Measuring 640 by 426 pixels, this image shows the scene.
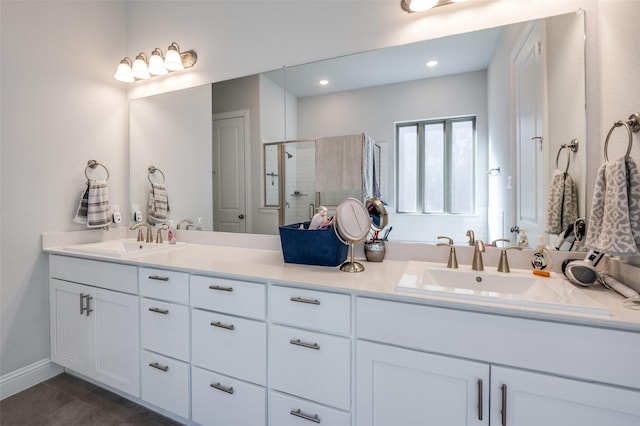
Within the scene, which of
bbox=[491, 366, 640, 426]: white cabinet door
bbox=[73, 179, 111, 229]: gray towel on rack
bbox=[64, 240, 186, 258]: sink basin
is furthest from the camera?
bbox=[73, 179, 111, 229]: gray towel on rack

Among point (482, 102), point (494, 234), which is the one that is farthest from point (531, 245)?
point (482, 102)

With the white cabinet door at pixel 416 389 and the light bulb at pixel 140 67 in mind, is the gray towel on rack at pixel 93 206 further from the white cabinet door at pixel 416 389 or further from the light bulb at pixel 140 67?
the white cabinet door at pixel 416 389

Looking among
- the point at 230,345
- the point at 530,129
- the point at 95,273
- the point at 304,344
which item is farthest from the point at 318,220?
the point at 95,273

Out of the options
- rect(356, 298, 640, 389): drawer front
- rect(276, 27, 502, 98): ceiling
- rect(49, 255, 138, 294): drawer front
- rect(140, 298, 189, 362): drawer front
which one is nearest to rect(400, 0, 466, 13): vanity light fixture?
rect(276, 27, 502, 98): ceiling

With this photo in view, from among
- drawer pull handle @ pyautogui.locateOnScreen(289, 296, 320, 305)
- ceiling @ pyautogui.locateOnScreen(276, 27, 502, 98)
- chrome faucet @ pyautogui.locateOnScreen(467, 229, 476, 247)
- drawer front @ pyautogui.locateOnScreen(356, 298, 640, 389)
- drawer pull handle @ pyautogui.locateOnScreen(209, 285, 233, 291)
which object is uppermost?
ceiling @ pyautogui.locateOnScreen(276, 27, 502, 98)

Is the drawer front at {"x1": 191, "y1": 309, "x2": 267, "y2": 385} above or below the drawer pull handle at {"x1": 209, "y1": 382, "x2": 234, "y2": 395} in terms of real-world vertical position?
above

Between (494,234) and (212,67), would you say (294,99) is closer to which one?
(212,67)

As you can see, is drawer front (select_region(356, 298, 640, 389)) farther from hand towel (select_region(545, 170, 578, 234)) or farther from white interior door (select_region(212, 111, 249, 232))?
white interior door (select_region(212, 111, 249, 232))

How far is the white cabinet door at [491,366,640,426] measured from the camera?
32.2 inches

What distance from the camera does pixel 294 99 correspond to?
1801 mm

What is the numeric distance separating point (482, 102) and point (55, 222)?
8.88 ft

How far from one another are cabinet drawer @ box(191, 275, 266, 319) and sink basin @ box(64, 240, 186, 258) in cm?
59

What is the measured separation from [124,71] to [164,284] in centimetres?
175

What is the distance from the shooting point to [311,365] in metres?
1.16
